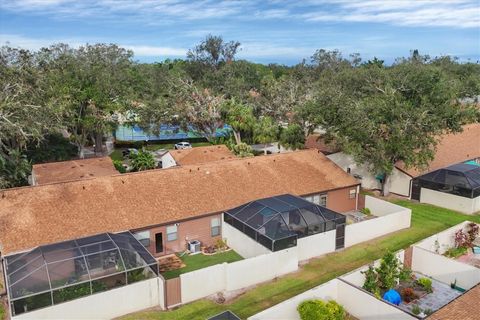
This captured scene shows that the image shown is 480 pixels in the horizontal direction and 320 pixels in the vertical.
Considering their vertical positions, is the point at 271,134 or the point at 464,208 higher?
the point at 271,134

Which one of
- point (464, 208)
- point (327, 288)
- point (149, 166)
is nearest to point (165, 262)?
point (327, 288)

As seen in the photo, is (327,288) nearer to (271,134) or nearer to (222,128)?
(271,134)

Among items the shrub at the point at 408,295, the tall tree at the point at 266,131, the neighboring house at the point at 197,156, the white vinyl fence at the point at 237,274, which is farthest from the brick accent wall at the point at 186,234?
the tall tree at the point at 266,131

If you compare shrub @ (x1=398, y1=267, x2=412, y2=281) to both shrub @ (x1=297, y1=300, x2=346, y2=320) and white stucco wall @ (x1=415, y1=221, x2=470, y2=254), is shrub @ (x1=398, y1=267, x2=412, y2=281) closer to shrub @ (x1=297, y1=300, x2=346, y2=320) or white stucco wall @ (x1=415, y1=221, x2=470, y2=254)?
white stucco wall @ (x1=415, y1=221, x2=470, y2=254)

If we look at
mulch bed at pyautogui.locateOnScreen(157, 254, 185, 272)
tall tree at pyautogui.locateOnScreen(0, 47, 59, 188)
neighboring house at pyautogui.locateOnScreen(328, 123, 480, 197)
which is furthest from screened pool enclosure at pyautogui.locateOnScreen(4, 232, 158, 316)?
neighboring house at pyautogui.locateOnScreen(328, 123, 480, 197)

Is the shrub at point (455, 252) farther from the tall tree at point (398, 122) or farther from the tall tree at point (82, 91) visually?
the tall tree at point (82, 91)

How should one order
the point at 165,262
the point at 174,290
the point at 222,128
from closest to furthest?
the point at 174,290 < the point at 165,262 < the point at 222,128
